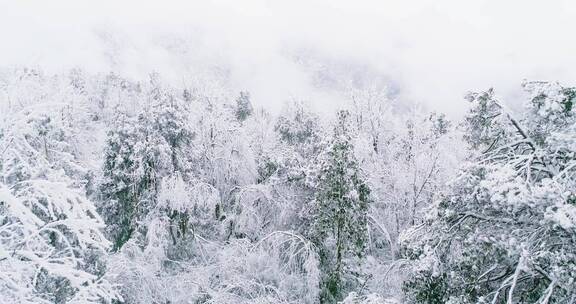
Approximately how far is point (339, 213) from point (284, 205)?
393 centimetres

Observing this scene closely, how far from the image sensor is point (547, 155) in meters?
8.28

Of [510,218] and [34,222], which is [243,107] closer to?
[510,218]

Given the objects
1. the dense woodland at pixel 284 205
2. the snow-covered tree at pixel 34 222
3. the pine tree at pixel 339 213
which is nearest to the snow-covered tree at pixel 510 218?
the dense woodland at pixel 284 205

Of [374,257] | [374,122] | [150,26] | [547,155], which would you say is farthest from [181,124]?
[150,26]

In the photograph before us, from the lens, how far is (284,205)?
750 inches

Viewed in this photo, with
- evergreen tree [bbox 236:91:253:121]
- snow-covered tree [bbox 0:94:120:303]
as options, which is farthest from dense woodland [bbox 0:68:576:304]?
evergreen tree [bbox 236:91:253:121]

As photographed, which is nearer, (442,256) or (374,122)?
(442,256)

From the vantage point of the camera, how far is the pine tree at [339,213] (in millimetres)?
15188

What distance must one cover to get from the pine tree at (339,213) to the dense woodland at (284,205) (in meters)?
0.05

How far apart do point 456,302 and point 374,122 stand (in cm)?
2159

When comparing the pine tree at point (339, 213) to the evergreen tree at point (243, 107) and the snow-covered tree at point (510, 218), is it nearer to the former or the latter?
the snow-covered tree at point (510, 218)

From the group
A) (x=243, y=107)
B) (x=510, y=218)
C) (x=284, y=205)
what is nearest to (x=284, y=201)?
(x=284, y=205)

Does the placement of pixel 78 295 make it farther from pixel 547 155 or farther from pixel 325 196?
pixel 325 196

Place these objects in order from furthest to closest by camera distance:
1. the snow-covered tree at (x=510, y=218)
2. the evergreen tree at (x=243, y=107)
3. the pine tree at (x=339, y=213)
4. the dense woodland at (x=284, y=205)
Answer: the evergreen tree at (x=243, y=107) < the pine tree at (x=339, y=213) < the snow-covered tree at (x=510, y=218) < the dense woodland at (x=284, y=205)
